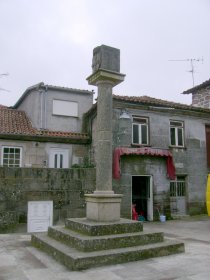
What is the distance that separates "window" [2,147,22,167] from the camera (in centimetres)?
1527

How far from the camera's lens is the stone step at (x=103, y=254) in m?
5.89

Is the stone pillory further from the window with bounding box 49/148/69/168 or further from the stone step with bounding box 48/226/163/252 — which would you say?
the window with bounding box 49/148/69/168

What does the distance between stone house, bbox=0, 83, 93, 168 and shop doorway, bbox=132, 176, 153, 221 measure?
319 cm

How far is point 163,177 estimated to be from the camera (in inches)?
625

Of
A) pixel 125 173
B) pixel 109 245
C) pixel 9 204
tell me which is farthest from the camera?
pixel 125 173

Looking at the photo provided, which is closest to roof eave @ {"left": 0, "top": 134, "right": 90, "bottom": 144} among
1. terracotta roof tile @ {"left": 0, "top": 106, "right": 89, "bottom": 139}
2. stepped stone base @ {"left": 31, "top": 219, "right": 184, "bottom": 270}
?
terracotta roof tile @ {"left": 0, "top": 106, "right": 89, "bottom": 139}

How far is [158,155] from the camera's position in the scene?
15.6 m

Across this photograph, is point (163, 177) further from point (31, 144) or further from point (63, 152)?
point (31, 144)

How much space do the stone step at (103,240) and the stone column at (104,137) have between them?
728 millimetres

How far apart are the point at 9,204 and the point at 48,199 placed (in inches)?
57.6

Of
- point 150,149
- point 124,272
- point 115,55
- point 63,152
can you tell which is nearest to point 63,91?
point 63,152

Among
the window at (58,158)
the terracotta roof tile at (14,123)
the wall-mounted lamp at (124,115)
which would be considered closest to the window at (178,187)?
the wall-mounted lamp at (124,115)

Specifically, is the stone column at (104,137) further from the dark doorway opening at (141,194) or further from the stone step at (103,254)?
the dark doorway opening at (141,194)

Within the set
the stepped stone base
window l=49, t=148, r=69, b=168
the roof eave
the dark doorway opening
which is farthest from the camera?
window l=49, t=148, r=69, b=168
